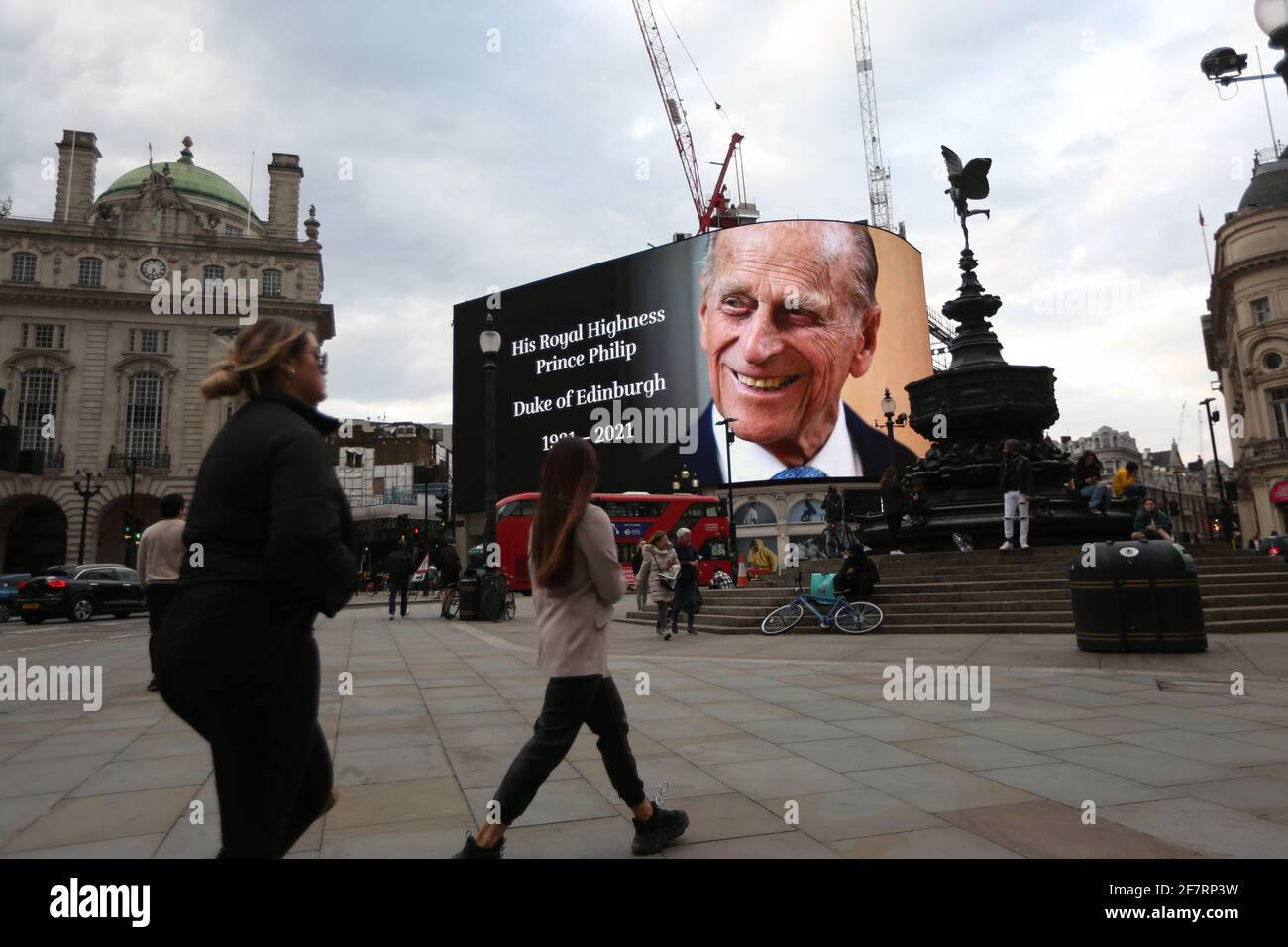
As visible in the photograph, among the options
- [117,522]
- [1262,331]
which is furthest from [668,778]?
[1262,331]

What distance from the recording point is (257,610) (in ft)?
6.27

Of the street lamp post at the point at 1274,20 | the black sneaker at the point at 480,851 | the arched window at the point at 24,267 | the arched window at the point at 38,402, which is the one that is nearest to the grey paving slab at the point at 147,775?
the black sneaker at the point at 480,851

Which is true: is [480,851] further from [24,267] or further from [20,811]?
[24,267]

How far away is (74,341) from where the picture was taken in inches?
1747

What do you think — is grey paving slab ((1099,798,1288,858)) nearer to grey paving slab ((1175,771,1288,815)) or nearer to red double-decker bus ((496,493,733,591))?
grey paving slab ((1175,771,1288,815))

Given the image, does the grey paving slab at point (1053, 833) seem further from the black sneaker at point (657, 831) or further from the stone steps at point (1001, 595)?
the stone steps at point (1001, 595)

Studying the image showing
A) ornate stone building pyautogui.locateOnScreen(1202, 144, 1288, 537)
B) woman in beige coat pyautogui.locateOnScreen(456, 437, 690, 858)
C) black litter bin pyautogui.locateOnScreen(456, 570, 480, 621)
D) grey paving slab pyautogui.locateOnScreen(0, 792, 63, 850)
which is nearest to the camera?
woman in beige coat pyautogui.locateOnScreen(456, 437, 690, 858)

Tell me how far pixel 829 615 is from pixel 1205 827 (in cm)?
934

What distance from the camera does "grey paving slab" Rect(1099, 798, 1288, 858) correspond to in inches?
122

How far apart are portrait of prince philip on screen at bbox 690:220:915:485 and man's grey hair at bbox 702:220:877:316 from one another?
0.08m

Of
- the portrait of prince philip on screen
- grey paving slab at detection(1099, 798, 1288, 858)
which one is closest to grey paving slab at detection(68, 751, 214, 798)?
grey paving slab at detection(1099, 798, 1288, 858)

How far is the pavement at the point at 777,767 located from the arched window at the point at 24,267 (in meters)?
48.5

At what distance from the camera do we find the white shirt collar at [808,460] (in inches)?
1907

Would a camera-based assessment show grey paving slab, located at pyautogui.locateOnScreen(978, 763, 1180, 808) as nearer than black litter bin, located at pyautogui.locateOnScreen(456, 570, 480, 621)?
Yes
